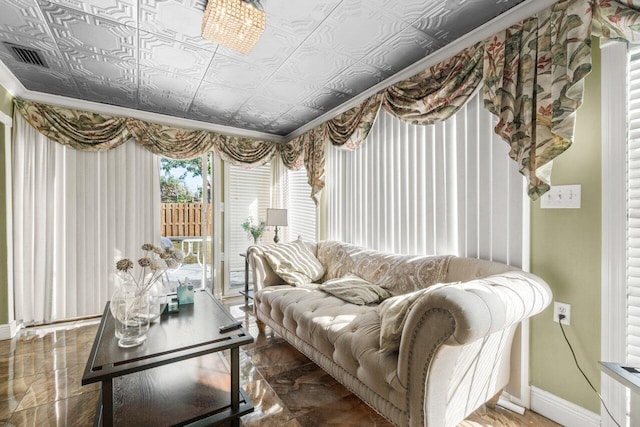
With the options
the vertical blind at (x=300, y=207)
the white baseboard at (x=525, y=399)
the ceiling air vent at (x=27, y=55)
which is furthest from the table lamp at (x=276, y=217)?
the white baseboard at (x=525, y=399)

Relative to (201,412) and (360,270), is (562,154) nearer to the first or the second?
(360,270)

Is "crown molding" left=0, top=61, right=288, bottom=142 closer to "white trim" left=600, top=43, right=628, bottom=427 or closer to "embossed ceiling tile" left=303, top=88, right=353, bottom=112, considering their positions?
"embossed ceiling tile" left=303, top=88, right=353, bottom=112

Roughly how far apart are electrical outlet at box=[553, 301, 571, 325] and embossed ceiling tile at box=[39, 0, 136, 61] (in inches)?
126

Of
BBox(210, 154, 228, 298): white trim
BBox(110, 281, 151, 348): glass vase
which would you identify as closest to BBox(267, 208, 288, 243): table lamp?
BBox(210, 154, 228, 298): white trim

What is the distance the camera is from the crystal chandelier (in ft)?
5.49

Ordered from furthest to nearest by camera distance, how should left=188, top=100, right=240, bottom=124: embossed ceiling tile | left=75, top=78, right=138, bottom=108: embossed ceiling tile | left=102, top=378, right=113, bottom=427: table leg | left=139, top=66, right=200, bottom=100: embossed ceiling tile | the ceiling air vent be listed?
left=188, top=100, right=240, bottom=124: embossed ceiling tile
left=75, top=78, right=138, bottom=108: embossed ceiling tile
left=139, top=66, right=200, bottom=100: embossed ceiling tile
the ceiling air vent
left=102, top=378, right=113, bottom=427: table leg

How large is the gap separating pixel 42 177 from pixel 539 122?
444 centimetres

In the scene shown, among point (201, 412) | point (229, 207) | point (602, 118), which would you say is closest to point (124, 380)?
point (201, 412)

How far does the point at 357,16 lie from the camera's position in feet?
6.16

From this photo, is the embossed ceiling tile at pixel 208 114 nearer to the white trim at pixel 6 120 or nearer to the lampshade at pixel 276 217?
the lampshade at pixel 276 217

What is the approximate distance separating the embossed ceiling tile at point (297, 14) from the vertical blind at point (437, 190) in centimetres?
117

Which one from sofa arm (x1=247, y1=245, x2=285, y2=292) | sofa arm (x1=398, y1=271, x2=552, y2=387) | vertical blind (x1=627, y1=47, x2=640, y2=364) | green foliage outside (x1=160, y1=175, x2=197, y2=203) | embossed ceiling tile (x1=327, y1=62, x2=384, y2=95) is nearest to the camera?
sofa arm (x1=398, y1=271, x2=552, y2=387)

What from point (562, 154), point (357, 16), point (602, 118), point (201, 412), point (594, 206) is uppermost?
point (357, 16)

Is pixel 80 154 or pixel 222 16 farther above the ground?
pixel 222 16
